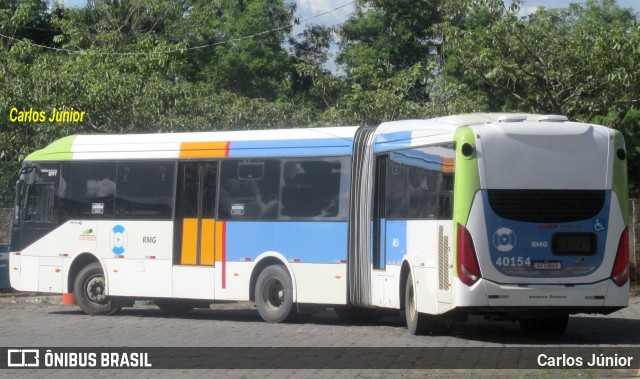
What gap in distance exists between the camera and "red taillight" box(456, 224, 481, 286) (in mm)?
14695

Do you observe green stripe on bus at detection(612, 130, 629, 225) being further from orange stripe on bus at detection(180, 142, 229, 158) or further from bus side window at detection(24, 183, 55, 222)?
bus side window at detection(24, 183, 55, 222)

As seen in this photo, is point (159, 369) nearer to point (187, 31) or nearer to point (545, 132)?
point (545, 132)

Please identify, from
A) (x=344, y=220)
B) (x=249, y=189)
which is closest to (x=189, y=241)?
(x=249, y=189)

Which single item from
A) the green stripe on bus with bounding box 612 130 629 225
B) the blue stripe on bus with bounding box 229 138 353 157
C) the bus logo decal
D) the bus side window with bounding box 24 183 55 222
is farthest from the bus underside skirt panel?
the bus side window with bounding box 24 183 55 222

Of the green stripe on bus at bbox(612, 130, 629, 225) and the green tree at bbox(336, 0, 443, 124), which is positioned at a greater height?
the green tree at bbox(336, 0, 443, 124)

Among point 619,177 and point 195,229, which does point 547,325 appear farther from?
point 195,229

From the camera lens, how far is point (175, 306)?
22469mm

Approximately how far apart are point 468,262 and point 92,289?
9.28 meters

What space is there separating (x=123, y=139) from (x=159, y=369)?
9.67m

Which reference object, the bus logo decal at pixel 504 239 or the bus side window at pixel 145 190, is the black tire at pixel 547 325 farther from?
the bus side window at pixel 145 190

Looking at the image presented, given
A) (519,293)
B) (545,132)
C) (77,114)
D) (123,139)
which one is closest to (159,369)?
(519,293)

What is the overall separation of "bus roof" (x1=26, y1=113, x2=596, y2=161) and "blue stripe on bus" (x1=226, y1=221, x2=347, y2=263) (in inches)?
48.1

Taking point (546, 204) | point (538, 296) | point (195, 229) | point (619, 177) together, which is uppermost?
point (619, 177)

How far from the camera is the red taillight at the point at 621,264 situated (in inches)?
597
